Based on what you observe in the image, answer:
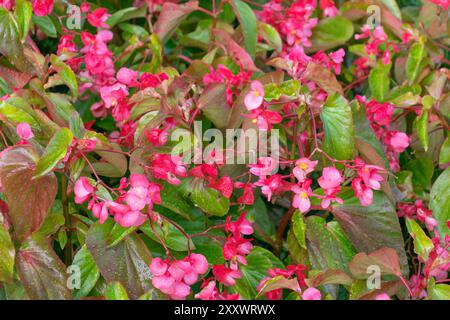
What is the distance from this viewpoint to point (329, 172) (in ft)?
2.75

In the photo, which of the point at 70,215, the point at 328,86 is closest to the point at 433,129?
the point at 328,86

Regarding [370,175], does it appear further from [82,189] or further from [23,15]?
[23,15]

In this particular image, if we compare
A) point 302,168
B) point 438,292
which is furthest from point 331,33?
point 438,292

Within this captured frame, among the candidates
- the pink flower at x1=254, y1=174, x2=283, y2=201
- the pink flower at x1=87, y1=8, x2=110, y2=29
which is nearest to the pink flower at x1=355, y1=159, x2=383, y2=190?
the pink flower at x1=254, y1=174, x2=283, y2=201

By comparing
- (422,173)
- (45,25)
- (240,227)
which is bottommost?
(422,173)

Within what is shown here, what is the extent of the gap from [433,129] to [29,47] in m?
0.68

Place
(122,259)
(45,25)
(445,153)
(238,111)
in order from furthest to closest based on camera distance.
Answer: (45,25) → (445,153) → (238,111) → (122,259)

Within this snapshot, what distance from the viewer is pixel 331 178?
0.84 metres

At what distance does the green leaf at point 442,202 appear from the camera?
100 centimetres

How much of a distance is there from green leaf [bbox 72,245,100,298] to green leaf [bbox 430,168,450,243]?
19.7 inches

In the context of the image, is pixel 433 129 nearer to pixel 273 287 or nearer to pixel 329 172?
pixel 329 172

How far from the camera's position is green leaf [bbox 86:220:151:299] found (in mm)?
831

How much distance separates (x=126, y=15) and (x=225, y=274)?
2.12ft

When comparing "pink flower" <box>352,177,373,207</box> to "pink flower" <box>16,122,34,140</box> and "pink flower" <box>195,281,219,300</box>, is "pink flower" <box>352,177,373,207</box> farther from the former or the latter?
"pink flower" <box>16,122,34,140</box>
